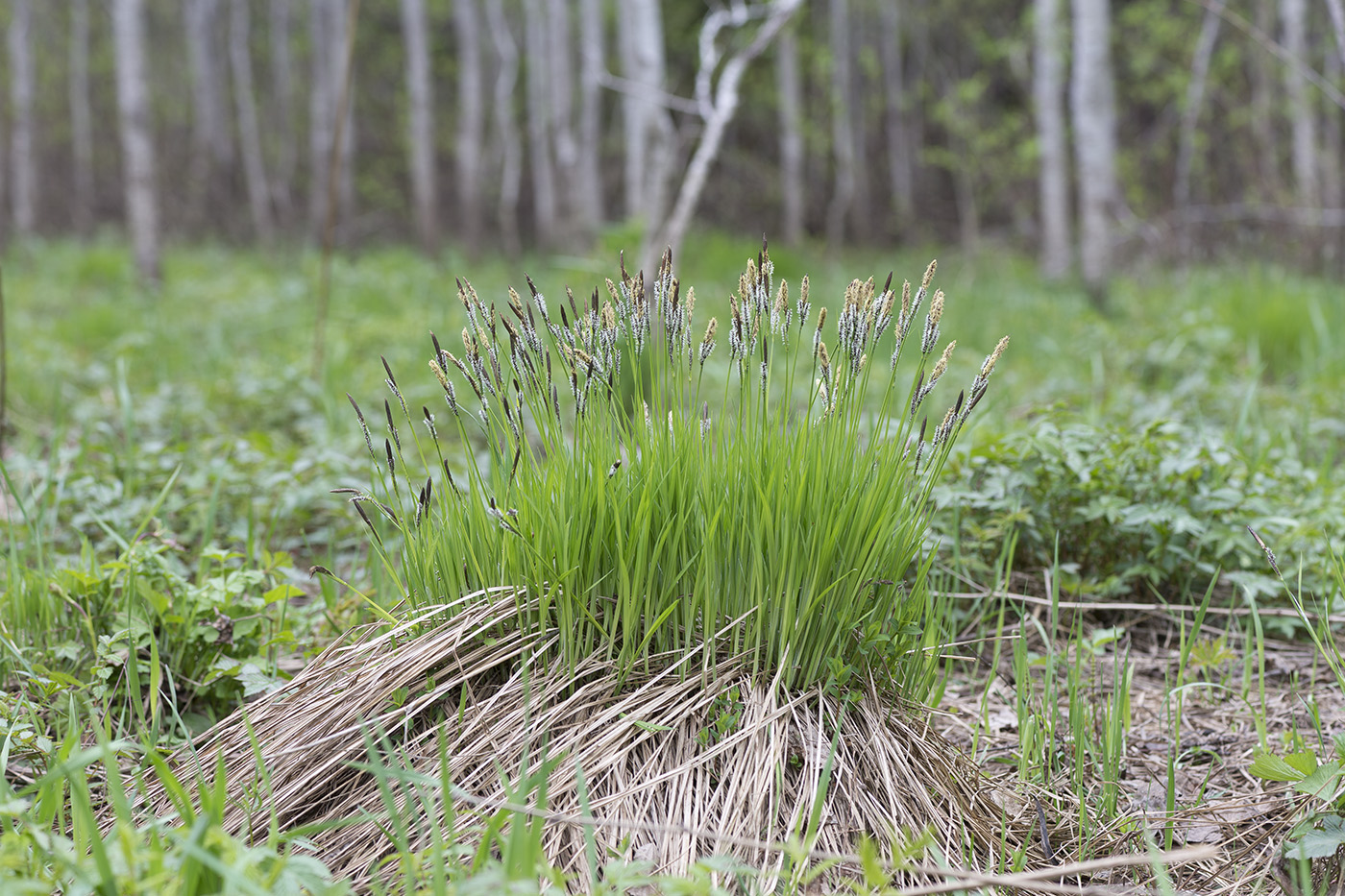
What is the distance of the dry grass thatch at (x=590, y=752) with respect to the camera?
1.40 metres

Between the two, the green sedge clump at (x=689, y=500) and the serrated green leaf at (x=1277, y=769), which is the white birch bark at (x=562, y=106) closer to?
the green sedge clump at (x=689, y=500)

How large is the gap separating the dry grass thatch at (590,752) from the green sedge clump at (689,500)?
6 centimetres

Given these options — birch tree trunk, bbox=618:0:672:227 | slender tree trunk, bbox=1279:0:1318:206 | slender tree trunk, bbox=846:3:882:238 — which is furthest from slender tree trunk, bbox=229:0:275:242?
slender tree trunk, bbox=1279:0:1318:206

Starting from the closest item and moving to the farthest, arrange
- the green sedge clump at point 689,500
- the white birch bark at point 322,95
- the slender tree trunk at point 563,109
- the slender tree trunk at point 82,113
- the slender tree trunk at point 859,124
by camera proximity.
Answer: the green sedge clump at point 689,500
the slender tree trunk at point 563,109
the white birch bark at point 322,95
the slender tree trunk at point 859,124
the slender tree trunk at point 82,113

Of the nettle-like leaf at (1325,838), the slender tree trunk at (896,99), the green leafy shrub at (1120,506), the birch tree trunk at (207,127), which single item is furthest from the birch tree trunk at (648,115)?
the birch tree trunk at (207,127)

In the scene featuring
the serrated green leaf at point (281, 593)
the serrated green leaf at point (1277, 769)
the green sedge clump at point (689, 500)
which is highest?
the green sedge clump at point (689, 500)

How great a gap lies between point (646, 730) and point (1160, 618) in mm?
1694

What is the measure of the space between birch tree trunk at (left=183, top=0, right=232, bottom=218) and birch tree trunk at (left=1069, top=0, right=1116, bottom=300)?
49.3ft

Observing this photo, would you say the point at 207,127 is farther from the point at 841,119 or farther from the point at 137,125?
the point at 841,119

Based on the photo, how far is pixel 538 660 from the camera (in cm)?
159

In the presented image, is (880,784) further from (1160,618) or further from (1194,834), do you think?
(1160,618)

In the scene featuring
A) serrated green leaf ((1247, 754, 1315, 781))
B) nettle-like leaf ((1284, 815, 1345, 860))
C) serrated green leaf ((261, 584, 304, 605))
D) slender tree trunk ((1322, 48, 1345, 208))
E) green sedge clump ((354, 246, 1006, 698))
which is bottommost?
nettle-like leaf ((1284, 815, 1345, 860))

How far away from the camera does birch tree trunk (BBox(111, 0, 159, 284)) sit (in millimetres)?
8500

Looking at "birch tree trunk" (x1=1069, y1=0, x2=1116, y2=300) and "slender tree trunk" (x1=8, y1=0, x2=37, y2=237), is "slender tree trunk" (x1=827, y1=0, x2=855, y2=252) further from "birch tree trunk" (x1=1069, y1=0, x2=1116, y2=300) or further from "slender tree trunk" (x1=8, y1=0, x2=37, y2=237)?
"slender tree trunk" (x1=8, y1=0, x2=37, y2=237)
